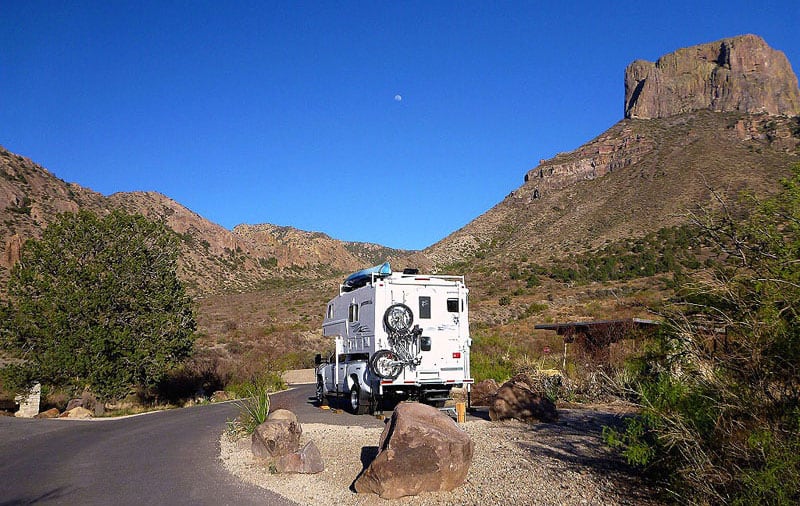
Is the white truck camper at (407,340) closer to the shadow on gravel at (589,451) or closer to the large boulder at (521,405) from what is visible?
the large boulder at (521,405)

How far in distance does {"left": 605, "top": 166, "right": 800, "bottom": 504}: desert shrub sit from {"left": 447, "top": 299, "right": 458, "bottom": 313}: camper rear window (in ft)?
29.7

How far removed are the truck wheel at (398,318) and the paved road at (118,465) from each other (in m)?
4.42

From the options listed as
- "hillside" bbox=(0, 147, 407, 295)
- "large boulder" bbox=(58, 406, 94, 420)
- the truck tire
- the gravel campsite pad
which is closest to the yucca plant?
the gravel campsite pad

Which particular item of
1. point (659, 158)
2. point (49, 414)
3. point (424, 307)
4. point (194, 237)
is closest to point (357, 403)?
point (424, 307)

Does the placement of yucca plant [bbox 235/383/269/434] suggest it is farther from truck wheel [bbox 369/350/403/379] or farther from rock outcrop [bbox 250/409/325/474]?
truck wheel [bbox 369/350/403/379]

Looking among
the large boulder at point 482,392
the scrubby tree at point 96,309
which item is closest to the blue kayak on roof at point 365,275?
the large boulder at point 482,392

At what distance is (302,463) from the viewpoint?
341 inches

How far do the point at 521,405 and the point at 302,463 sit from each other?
18.0ft

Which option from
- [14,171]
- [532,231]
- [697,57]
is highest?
[697,57]

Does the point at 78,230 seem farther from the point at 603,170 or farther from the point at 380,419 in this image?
the point at 603,170

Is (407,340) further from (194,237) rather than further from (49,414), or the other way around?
(194,237)

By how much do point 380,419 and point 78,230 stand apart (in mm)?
12911

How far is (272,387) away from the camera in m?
24.2

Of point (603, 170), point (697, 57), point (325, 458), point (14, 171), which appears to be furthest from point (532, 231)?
point (325, 458)
